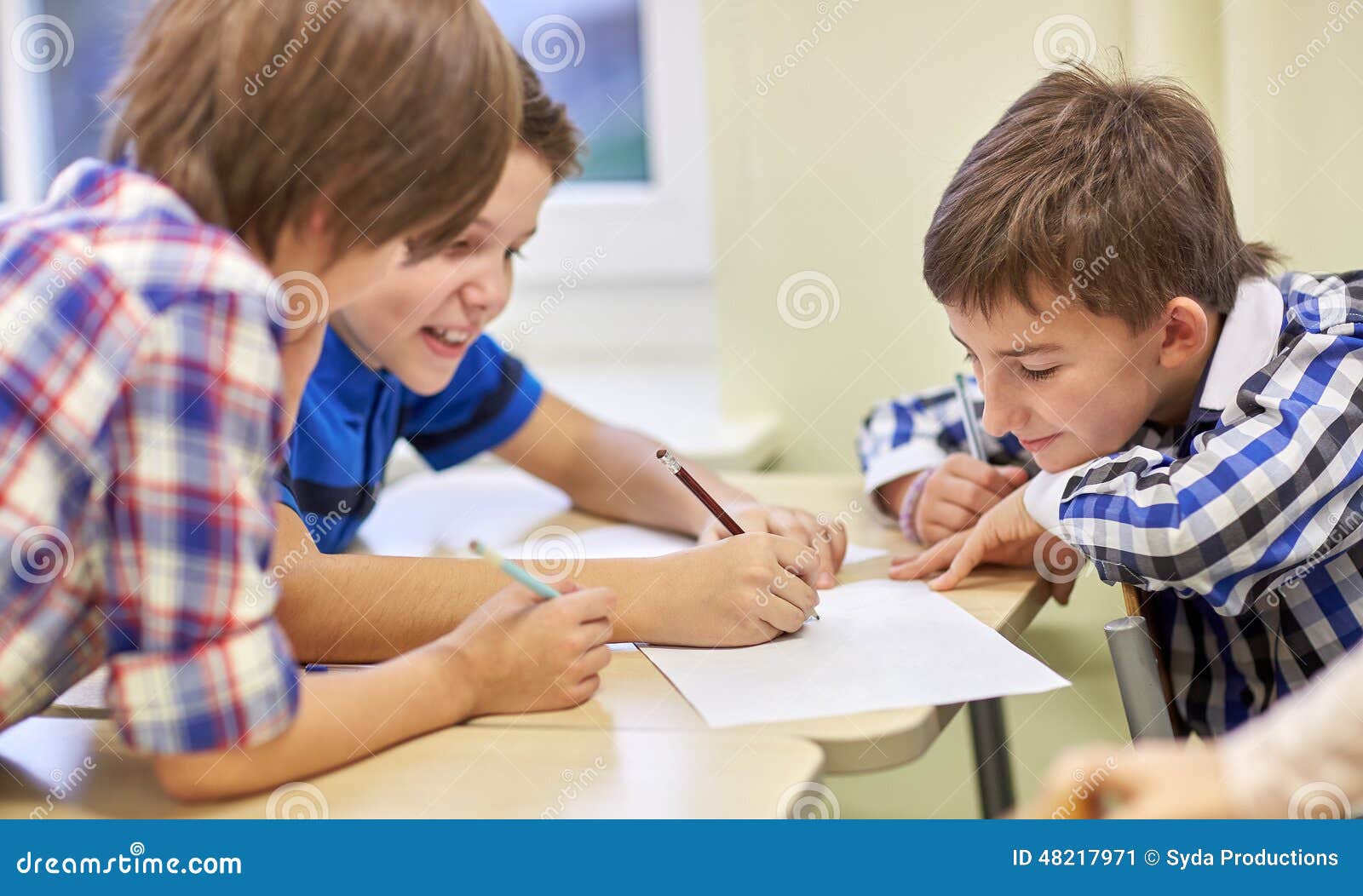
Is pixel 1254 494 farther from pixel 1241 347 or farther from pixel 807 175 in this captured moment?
pixel 807 175

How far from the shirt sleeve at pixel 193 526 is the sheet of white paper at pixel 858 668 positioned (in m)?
0.32

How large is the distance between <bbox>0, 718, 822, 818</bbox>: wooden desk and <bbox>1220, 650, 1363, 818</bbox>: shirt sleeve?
9.6 inches

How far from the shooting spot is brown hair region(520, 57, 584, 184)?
117 cm

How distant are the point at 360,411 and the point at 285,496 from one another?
0.26 meters

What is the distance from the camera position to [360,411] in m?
1.33

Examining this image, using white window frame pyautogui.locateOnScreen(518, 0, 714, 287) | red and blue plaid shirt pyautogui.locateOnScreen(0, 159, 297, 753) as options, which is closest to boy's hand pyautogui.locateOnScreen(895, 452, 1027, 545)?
red and blue plaid shirt pyautogui.locateOnScreen(0, 159, 297, 753)

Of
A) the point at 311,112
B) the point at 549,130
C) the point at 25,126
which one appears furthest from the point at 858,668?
the point at 25,126

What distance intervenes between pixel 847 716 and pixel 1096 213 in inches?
19.4

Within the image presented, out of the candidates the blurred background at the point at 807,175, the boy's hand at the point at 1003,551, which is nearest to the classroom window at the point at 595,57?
the blurred background at the point at 807,175

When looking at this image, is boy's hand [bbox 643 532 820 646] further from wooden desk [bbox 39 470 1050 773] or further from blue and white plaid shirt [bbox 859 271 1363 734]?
blue and white plaid shirt [bbox 859 271 1363 734]
